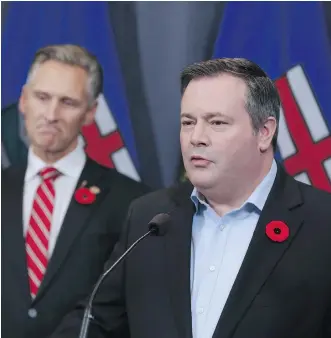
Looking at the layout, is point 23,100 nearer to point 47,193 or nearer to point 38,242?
point 47,193

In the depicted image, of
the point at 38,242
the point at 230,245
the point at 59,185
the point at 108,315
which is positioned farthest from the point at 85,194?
the point at 230,245

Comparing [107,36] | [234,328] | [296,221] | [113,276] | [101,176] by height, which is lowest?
[234,328]

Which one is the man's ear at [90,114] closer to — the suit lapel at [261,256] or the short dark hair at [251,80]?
the short dark hair at [251,80]

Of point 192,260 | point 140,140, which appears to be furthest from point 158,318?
point 140,140

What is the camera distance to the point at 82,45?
1.87 meters

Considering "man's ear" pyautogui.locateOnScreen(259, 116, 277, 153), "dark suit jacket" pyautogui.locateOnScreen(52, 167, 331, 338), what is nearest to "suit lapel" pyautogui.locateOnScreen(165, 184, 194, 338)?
"dark suit jacket" pyautogui.locateOnScreen(52, 167, 331, 338)

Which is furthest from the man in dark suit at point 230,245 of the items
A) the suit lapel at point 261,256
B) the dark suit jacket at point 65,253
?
the dark suit jacket at point 65,253

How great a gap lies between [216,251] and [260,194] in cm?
17

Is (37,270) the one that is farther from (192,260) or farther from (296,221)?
(296,221)

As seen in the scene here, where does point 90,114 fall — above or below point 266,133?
above

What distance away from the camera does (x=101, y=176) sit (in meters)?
1.84

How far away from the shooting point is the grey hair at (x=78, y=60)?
1832 mm

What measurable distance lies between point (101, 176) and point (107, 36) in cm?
41

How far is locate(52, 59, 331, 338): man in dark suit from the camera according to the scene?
1.33 meters
